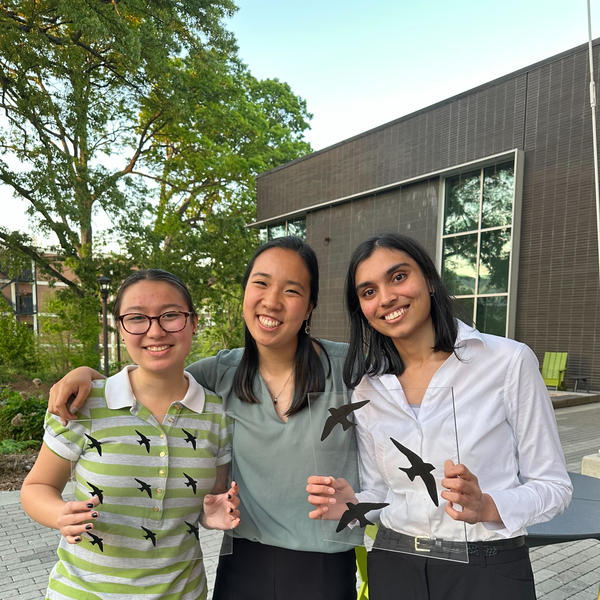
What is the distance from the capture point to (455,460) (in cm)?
129

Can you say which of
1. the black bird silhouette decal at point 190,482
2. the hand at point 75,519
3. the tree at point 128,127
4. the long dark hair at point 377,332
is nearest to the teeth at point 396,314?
the long dark hair at point 377,332

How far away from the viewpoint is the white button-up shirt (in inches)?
52.3

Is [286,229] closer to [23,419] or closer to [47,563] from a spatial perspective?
[23,419]

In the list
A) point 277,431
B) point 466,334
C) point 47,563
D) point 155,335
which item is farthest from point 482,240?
point 155,335

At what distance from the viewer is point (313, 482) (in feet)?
4.65

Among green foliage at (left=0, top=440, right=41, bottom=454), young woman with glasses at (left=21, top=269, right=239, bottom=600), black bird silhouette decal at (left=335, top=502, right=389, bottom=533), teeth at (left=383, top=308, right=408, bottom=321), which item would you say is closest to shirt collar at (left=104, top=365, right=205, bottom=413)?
young woman with glasses at (left=21, top=269, right=239, bottom=600)

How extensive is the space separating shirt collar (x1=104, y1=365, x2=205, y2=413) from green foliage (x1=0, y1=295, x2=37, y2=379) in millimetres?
14370

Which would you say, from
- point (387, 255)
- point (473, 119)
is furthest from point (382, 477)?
point (473, 119)

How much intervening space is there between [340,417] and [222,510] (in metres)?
0.43

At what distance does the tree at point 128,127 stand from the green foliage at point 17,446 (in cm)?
744

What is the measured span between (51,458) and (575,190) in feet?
43.4

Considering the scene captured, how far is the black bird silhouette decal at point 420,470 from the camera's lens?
4.27 feet

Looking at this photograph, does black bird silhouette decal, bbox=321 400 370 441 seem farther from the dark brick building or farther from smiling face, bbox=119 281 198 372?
the dark brick building

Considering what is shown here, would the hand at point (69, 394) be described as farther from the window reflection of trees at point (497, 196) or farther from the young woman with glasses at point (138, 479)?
the window reflection of trees at point (497, 196)
